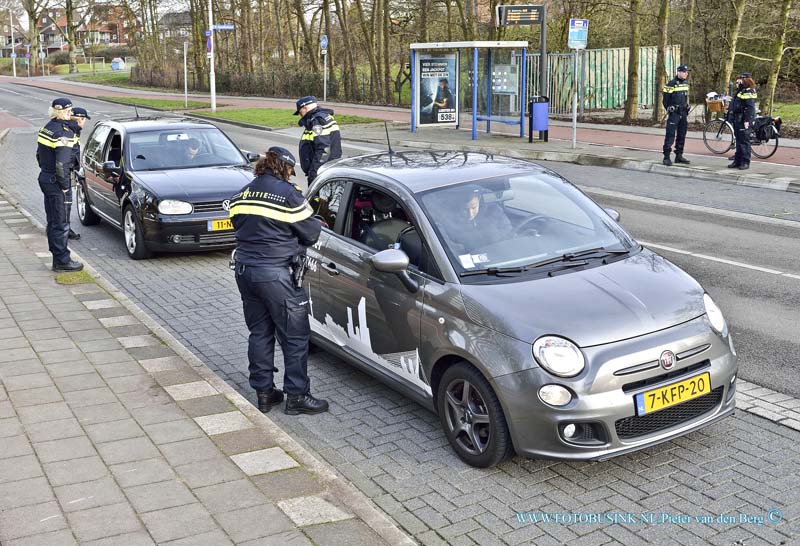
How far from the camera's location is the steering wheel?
5.73 m

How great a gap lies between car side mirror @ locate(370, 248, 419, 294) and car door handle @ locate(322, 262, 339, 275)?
83 centimetres

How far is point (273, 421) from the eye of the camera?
5883 mm

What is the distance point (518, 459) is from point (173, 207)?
6.62 meters

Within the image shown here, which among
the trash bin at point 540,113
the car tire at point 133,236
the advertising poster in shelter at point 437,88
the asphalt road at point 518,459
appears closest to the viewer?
the asphalt road at point 518,459

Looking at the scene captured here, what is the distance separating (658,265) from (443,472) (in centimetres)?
187

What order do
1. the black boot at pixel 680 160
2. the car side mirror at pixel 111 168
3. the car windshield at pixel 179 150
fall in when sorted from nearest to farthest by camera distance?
the car side mirror at pixel 111 168 → the car windshield at pixel 179 150 → the black boot at pixel 680 160

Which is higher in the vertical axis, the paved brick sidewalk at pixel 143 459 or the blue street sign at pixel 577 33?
the blue street sign at pixel 577 33

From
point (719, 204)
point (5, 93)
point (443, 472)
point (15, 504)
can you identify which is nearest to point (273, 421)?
point (443, 472)

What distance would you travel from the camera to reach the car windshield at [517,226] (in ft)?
18.0

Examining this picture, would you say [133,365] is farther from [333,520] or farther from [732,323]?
[732,323]

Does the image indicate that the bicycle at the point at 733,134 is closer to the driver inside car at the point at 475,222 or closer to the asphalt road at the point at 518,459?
the asphalt road at the point at 518,459

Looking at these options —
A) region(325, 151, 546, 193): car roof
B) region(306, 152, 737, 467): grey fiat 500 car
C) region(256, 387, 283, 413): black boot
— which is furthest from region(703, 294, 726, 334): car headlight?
region(256, 387, 283, 413): black boot

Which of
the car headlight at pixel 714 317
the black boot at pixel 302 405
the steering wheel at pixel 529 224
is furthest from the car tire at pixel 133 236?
the car headlight at pixel 714 317

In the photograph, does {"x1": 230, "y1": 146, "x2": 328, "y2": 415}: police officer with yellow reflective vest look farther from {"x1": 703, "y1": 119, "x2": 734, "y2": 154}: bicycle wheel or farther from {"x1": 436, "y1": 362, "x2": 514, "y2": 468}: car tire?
{"x1": 703, "y1": 119, "x2": 734, "y2": 154}: bicycle wheel
